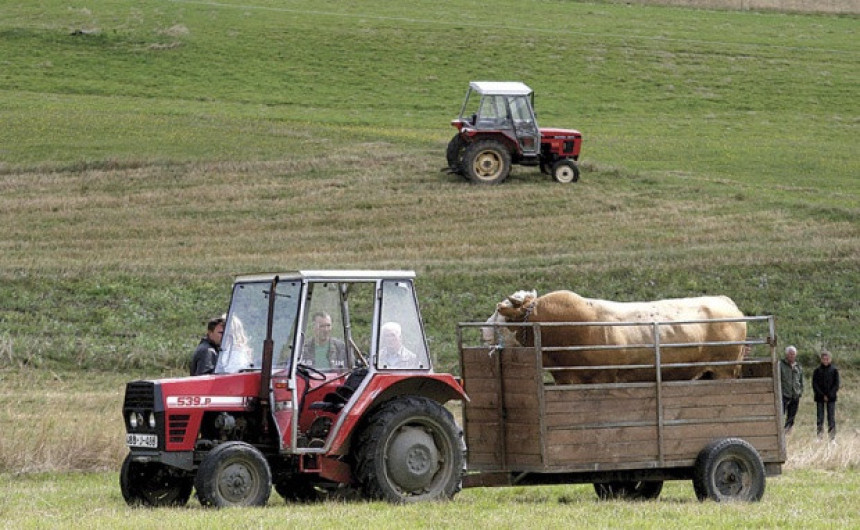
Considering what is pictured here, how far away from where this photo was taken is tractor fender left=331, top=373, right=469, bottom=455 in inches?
463

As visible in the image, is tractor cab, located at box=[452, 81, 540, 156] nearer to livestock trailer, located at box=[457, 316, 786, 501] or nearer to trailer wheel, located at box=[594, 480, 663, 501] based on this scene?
trailer wheel, located at box=[594, 480, 663, 501]

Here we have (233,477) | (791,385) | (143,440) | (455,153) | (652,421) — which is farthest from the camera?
(455,153)

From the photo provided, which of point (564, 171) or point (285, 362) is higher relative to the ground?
point (285, 362)

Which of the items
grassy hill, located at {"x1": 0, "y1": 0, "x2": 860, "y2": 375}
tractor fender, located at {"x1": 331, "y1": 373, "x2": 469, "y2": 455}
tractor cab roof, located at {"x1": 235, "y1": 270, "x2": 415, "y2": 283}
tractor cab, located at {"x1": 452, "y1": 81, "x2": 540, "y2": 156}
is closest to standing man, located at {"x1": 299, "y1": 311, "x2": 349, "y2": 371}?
tractor cab roof, located at {"x1": 235, "y1": 270, "x2": 415, "y2": 283}

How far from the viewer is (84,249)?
3036 centimetres

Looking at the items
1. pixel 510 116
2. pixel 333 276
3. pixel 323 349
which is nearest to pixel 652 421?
pixel 323 349

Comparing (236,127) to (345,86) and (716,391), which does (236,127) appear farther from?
(716,391)

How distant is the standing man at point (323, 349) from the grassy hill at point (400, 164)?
9730 mm

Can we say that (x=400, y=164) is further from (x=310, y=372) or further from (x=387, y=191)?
(x=310, y=372)

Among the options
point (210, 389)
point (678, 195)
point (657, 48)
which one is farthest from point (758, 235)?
point (657, 48)

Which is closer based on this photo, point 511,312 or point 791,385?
point 511,312

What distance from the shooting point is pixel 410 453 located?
11984 mm

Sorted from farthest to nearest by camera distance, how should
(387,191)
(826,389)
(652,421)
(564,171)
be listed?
(564,171)
(387,191)
(826,389)
(652,421)

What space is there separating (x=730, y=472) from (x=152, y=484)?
5145mm
